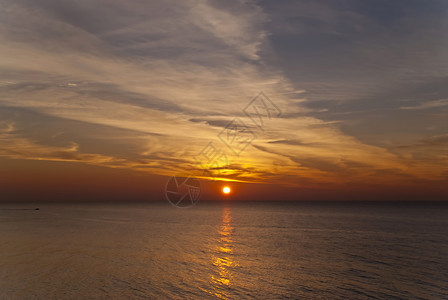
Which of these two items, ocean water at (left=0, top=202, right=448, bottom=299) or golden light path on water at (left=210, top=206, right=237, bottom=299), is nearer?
ocean water at (left=0, top=202, right=448, bottom=299)

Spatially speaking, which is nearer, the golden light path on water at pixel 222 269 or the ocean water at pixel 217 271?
the ocean water at pixel 217 271

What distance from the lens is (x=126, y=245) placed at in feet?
175

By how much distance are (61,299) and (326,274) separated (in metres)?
24.6

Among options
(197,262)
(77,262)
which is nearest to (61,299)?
(77,262)

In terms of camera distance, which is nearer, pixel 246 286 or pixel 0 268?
pixel 246 286

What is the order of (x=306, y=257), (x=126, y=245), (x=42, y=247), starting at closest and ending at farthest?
(x=306, y=257), (x=42, y=247), (x=126, y=245)

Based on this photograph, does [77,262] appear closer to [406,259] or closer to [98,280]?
[98,280]

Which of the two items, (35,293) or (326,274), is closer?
(35,293)

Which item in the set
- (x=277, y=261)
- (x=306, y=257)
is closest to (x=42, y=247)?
(x=277, y=261)

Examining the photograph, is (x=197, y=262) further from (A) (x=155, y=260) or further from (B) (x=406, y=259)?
(B) (x=406, y=259)

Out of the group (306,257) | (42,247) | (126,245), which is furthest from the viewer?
(126,245)

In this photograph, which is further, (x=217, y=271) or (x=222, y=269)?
(x=222, y=269)

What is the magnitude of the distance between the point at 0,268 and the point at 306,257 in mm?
35798

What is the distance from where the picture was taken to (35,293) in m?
26.7
